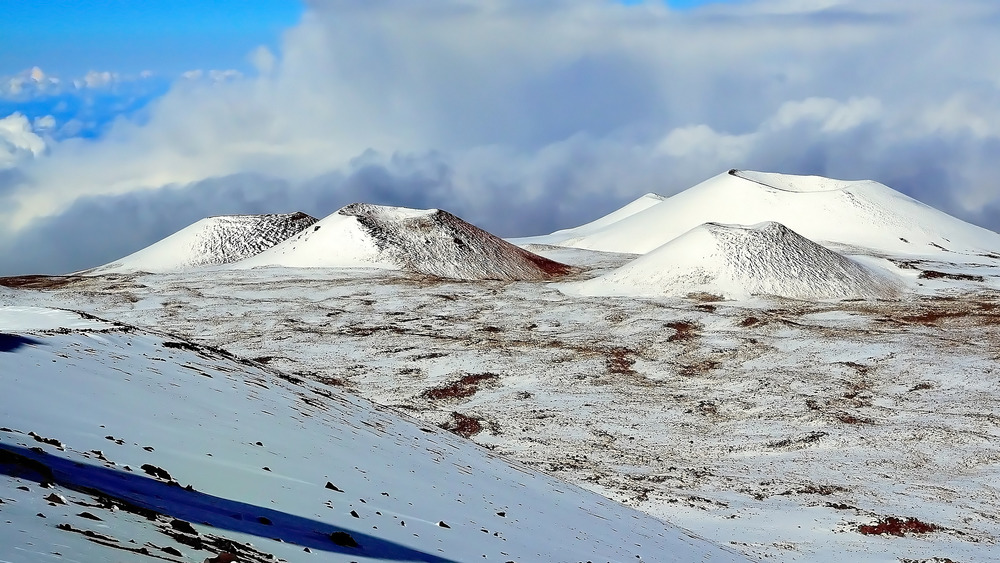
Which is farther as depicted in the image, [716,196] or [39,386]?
[716,196]

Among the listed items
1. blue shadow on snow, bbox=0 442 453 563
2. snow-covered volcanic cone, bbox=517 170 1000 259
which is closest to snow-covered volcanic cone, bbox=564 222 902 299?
snow-covered volcanic cone, bbox=517 170 1000 259

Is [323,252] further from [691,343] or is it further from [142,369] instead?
[142,369]

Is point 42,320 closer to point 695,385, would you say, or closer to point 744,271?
point 695,385

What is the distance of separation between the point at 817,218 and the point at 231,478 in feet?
265

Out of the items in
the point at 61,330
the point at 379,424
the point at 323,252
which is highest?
the point at 323,252

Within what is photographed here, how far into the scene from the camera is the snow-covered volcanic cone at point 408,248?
190 ft

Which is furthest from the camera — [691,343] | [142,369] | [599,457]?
[691,343]

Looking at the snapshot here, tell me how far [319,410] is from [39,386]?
15.5 feet

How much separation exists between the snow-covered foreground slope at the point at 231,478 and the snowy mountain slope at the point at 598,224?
8309cm

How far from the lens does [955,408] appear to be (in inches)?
1033

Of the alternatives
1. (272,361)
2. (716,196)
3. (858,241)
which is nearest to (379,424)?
(272,361)

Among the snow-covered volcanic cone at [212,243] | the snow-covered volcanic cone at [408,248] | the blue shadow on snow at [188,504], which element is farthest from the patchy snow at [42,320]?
the snow-covered volcanic cone at [212,243]

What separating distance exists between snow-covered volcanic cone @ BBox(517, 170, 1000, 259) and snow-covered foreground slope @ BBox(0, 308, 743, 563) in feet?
211

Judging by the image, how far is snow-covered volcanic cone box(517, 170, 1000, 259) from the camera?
254 ft
